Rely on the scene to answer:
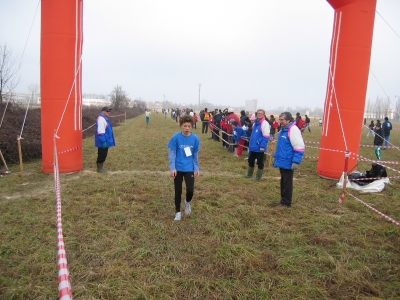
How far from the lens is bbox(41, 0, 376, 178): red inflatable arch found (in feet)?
24.7

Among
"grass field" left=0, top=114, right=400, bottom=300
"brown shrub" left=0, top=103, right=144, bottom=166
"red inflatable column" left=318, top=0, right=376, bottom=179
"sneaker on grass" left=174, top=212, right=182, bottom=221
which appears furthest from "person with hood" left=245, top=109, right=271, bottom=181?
"brown shrub" left=0, top=103, right=144, bottom=166

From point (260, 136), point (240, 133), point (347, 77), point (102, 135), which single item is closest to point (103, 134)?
point (102, 135)

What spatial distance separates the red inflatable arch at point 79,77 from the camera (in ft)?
24.7

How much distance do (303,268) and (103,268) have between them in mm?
2281

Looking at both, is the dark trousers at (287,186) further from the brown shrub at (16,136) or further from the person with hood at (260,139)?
the brown shrub at (16,136)

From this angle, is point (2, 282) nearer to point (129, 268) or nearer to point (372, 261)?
point (129, 268)

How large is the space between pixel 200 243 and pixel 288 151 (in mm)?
2434

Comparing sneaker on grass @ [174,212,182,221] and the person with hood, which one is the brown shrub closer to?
sneaker on grass @ [174,212,182,221]

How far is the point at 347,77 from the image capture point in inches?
305

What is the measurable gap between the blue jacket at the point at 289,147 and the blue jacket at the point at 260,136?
1756mm

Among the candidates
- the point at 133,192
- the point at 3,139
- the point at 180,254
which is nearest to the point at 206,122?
the point at 3,139

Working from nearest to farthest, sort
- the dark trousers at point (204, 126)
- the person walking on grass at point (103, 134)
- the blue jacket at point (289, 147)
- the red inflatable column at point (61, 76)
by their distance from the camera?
the blue jacket at point (289, 147) < the red inflatable column at point (61, 76) < the person walking on grass at point (103, 134) < the dark trousers at point (204, 126)

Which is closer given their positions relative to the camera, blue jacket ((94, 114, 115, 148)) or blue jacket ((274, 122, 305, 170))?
blue jacket ((274, 122, 305, 170))

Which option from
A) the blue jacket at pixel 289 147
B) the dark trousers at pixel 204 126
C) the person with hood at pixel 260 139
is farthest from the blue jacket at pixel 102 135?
the dark trousers at pixel 204 126
